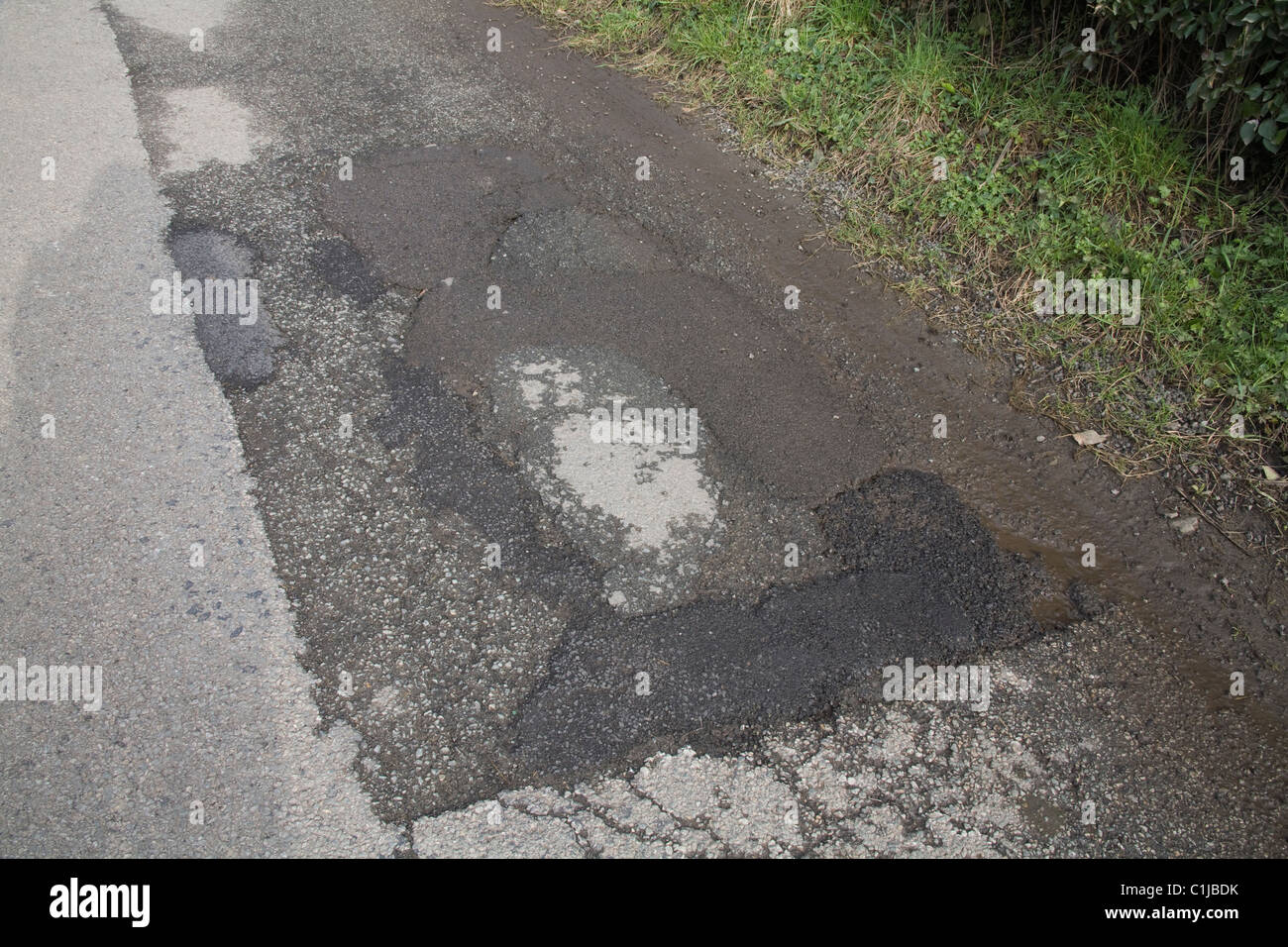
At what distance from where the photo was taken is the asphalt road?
9.50ft

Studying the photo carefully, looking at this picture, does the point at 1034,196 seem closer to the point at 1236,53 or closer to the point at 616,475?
the point at 1236,53

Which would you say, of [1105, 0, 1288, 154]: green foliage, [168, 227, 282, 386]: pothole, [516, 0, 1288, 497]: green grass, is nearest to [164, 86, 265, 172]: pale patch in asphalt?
[168, 227, 282, 386]: pothole

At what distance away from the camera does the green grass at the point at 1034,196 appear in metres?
4.34

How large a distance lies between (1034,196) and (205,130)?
4770mm

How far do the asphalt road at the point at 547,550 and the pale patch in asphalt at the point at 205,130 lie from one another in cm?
5

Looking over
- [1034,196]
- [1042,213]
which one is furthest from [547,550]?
[1034,196]

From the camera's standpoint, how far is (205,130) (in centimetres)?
571

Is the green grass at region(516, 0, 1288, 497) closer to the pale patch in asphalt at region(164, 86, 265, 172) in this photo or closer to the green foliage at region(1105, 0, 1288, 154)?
the green foliage at region(1105, 0, 1288, 154)

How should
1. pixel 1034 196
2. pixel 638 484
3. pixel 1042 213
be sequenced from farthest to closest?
pixel 1034 196 < pixel 1042 213 < pixel 638 484

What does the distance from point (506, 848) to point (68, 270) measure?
3.69 meters

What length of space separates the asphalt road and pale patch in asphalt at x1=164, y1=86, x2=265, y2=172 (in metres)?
0.05

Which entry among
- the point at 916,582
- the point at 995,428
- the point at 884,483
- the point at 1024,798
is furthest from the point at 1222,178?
the point at 1024,798

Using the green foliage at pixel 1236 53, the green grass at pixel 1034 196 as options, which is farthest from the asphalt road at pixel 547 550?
the green foliage at pixel 1236 53

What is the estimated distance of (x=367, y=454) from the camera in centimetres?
388
